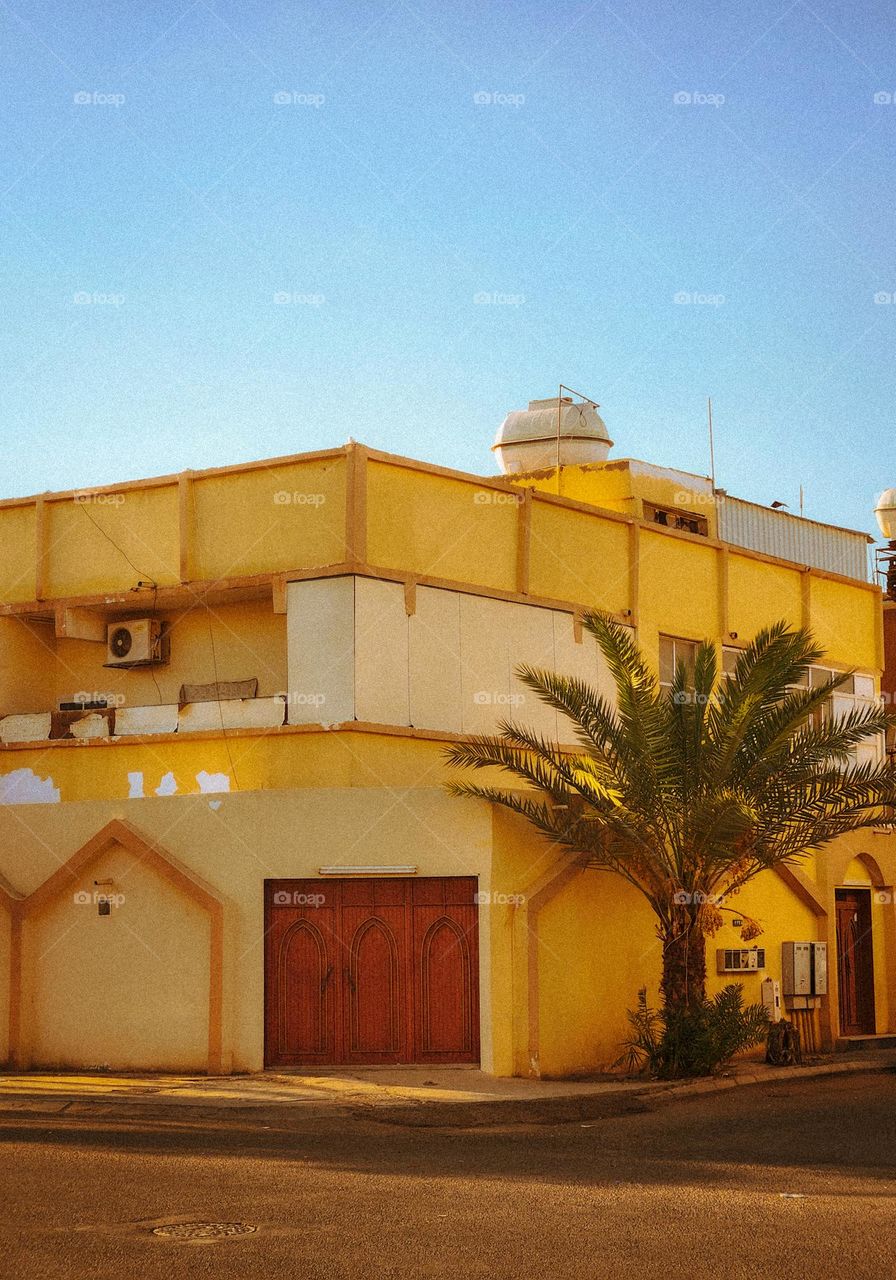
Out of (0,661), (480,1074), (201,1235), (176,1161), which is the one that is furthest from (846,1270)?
(0,661)

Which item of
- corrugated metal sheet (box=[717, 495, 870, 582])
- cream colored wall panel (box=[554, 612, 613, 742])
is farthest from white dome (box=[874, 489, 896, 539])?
cream colored wall panel (box=[554, 612, 613, 742])

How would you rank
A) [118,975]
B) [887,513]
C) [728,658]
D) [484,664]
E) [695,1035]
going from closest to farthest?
[695,1035], [118,975], [484,664], [728,658], [887,513]

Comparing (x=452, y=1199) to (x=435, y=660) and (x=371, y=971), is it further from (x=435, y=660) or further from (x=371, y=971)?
(x=435, y=660)

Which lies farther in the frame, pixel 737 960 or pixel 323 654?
pixel 737 960

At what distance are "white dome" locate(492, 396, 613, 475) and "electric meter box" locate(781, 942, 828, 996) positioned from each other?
9027 mm

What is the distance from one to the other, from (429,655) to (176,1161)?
36.0ft

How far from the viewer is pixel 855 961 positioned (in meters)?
27.2

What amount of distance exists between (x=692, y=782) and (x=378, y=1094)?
5.47m

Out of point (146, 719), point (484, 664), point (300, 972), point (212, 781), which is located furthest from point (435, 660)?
point (300, 972)

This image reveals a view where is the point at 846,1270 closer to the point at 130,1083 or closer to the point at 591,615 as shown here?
the point at 130,1083

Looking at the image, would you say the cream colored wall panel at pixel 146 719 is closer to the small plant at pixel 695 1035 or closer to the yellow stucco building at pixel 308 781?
the yellow stucco building at pixel 308 781

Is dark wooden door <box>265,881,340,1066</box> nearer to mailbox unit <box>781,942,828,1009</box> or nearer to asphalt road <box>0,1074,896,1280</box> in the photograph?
asphalt road <box>0,1074,896,1280</box>

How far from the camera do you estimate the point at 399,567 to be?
71.8ft

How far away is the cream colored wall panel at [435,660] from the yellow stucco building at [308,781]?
46mm
